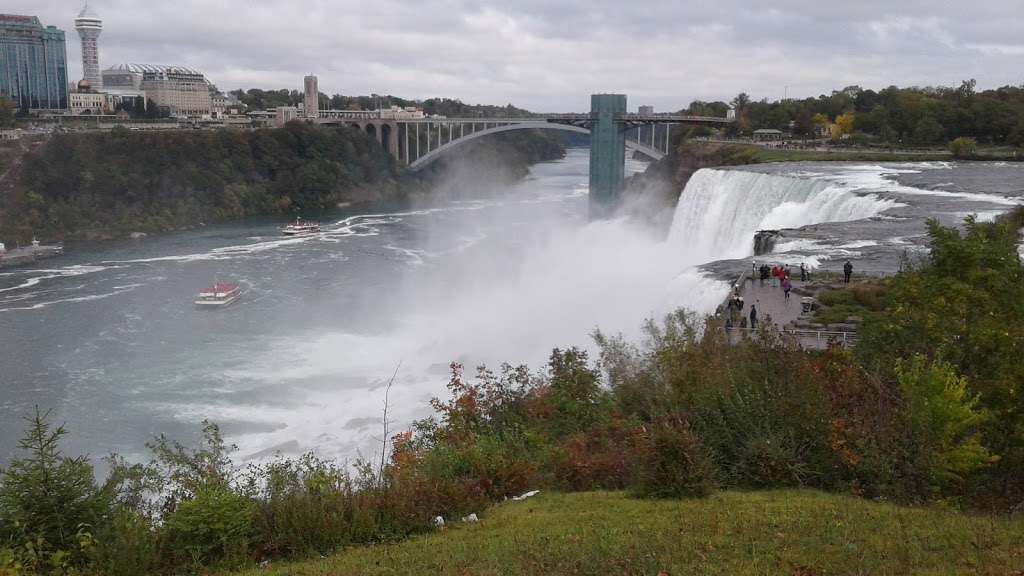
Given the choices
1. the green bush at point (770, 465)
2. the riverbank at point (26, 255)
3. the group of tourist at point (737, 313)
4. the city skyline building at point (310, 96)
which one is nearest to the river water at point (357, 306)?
the riverbank at point (26, 255)

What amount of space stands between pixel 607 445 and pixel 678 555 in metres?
3.18

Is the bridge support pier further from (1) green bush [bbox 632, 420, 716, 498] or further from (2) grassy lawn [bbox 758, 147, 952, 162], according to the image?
(1) green bush [bbox 632, 420, 716, 498]

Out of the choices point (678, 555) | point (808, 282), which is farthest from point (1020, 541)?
point (808, 282)

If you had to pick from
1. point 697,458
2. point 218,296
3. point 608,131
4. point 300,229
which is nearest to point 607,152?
point 608,131

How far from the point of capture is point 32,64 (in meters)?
76.2

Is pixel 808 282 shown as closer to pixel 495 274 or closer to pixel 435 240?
pixel 495 274

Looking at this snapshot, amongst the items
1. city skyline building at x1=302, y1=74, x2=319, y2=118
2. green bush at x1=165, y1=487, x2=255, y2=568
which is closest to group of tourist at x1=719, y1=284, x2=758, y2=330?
green bush at x1=165, y1=487, x2=255, y2=568

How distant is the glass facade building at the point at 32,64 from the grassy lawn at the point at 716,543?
78633 millimetres

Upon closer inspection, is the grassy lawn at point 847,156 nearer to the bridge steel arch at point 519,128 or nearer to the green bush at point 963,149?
the green bush at point 963,149

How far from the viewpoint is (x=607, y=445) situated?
8.82 metres

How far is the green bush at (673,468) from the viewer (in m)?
7.02

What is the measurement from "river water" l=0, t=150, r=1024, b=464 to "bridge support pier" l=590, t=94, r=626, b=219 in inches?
336

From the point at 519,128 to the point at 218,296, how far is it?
1293 inches

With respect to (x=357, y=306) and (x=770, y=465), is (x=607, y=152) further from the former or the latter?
(x=770, y=465)
